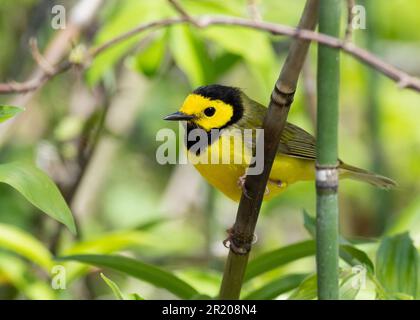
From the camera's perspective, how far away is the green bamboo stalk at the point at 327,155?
1424mm

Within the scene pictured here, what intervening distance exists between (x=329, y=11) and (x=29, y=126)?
3616mm

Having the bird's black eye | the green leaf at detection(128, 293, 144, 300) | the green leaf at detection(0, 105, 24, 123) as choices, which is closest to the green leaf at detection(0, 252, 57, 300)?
the bird's black eye

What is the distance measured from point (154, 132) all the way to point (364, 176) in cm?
221

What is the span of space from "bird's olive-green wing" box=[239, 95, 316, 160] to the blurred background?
309mm

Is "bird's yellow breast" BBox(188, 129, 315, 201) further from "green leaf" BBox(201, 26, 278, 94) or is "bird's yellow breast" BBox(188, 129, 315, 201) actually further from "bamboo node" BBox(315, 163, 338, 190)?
"bamboo node" BBox(315, 163, 338, 190)

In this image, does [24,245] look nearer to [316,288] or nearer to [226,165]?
[226,165]

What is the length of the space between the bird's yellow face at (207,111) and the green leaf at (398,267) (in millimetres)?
757

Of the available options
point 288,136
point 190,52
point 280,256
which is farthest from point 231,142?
point 190,52

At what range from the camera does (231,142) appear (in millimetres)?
2451

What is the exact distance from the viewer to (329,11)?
4.67 feet

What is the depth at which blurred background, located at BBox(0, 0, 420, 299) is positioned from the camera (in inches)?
116

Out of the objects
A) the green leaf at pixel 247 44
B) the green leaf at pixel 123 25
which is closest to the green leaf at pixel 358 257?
the green leaf at pixel 247 44
